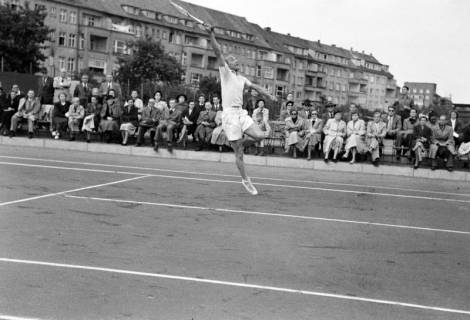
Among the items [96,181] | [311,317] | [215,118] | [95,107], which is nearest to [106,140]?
[95,107]

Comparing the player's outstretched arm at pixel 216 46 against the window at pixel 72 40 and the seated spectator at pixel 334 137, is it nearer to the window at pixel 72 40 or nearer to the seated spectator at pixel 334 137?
the seated spectator at pixel 334 137

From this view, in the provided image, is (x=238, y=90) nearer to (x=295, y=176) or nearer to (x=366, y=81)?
(x=295, y=176)

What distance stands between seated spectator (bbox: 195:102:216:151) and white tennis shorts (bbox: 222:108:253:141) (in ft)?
29.8

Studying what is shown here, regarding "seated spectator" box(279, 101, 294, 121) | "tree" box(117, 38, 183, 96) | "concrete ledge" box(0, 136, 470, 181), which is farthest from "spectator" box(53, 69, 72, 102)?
"tree" box(117, 38, 183, 96)

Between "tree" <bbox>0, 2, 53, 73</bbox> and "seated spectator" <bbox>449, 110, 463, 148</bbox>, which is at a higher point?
"tree" <bbox>0, 2, 53, 73</bbox>

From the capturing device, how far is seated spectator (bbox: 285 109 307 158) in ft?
68.4

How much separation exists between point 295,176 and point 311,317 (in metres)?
11.5

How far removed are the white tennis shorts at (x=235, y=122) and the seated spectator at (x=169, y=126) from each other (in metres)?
8.64

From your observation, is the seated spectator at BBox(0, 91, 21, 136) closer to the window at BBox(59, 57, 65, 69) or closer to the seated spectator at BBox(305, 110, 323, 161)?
the seated spectator at BBox(305, 110, 323, 161)

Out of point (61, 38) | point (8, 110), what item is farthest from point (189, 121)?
point (61, 38)

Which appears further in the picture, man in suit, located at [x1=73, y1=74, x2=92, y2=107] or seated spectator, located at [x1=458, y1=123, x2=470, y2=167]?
man in suit, located at [x1=73, y1=74, x2=92, y2=107]

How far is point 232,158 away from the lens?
20.3 metres

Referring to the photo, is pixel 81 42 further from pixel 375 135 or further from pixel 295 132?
pixel 375 135

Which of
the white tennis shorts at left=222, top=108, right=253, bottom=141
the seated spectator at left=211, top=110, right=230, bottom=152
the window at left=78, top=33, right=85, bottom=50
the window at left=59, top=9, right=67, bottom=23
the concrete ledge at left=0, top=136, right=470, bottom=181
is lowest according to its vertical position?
the concrete ledge at left=0, top=136, right=470, bottom=181
